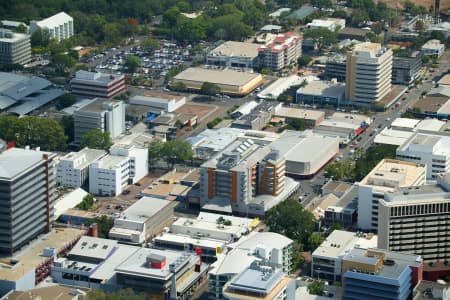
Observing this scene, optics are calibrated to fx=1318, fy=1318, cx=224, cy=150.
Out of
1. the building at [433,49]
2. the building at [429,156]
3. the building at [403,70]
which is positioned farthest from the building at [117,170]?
the building at [433,49]

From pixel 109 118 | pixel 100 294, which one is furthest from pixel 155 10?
pixel 100 294

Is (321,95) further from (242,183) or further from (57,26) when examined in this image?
(57,26)

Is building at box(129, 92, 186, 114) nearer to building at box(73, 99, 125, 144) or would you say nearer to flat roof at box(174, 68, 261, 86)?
flat roof at box(174, 68, 261, 86)

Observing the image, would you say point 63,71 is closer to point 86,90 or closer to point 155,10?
point 86,90

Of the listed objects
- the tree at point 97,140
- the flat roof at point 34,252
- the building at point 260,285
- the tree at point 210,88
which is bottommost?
the tree at point 210,88

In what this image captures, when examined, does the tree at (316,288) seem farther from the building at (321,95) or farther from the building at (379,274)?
the building at (321,95)

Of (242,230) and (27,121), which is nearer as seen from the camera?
(242,230)

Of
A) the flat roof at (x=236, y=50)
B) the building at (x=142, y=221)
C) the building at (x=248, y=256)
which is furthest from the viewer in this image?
the flat roof at (x=236, y=50)
